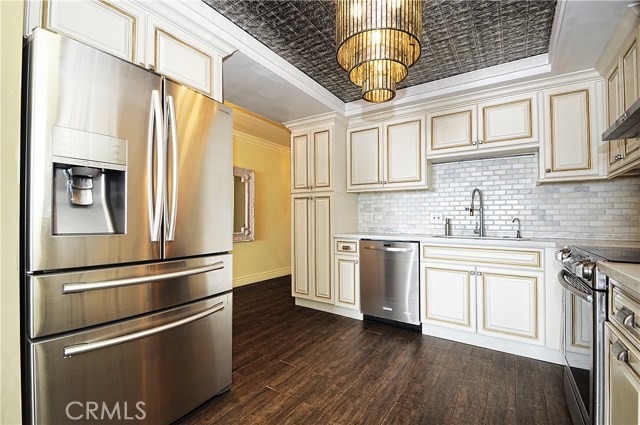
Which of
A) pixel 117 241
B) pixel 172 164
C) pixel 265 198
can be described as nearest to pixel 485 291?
pixel 172 164

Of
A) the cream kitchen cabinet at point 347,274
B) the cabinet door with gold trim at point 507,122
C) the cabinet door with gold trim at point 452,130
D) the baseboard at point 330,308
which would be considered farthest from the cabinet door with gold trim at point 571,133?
the baseboard at point 330,308

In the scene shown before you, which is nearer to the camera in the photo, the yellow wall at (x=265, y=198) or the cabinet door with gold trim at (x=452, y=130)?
the cabinet door with gold trim at (x=452, y=130)

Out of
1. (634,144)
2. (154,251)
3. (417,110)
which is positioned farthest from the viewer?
(417,110)

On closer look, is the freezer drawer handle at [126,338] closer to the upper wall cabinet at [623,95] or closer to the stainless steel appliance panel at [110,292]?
the stainless steel appliance panel at [110,292]

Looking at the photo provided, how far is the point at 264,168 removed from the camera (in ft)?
17.7

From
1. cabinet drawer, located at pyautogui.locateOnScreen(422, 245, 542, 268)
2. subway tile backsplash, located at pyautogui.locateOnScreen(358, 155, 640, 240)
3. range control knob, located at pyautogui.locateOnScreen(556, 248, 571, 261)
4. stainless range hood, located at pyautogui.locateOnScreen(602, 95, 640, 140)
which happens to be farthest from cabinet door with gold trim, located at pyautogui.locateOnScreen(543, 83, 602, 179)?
range control knob, located at pyautogui.locateOnScreen(556, 248, 571, 261)

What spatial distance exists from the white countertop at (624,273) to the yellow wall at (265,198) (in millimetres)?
4024

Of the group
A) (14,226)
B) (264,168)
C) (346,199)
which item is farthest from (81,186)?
(264,168)

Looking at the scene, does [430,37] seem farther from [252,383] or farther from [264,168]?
[264,168]

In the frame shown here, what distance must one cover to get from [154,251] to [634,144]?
2.92 meters

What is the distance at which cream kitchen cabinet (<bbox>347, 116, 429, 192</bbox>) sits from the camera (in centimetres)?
320

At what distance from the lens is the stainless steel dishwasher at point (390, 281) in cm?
286

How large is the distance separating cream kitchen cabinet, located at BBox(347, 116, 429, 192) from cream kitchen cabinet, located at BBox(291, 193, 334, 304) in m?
0.50

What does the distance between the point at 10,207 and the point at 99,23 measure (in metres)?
0.98
